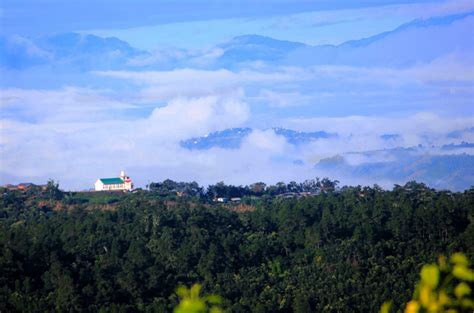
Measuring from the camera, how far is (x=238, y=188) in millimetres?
39625

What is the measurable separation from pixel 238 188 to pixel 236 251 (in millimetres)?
14056

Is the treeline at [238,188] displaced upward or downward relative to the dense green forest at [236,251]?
upward

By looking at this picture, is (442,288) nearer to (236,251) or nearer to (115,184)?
(236,251)

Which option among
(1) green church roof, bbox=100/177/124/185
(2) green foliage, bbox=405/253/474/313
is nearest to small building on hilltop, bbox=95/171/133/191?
(1) green church roof, bbox=100/177/124/185

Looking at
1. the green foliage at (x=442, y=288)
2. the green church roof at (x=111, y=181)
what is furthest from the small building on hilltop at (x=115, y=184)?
the green foliage at (x=442, y=288)

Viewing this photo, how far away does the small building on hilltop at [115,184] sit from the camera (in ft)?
127

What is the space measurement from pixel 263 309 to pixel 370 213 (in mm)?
9325

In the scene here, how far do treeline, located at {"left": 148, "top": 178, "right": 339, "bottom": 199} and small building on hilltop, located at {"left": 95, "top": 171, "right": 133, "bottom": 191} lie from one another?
96 centimetres

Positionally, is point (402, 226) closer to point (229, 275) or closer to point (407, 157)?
point (229, 275)

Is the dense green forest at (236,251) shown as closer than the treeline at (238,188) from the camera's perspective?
Yes

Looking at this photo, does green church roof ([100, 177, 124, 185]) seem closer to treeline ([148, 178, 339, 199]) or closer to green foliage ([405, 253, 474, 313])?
treeline ([148, 178, 339, 199])

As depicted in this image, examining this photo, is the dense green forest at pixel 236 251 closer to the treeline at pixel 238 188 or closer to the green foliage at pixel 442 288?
the treeline at pixel 238 188

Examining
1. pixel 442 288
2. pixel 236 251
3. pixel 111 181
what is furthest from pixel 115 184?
pixel 442 288

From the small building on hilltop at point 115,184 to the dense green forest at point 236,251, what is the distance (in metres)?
5.24
